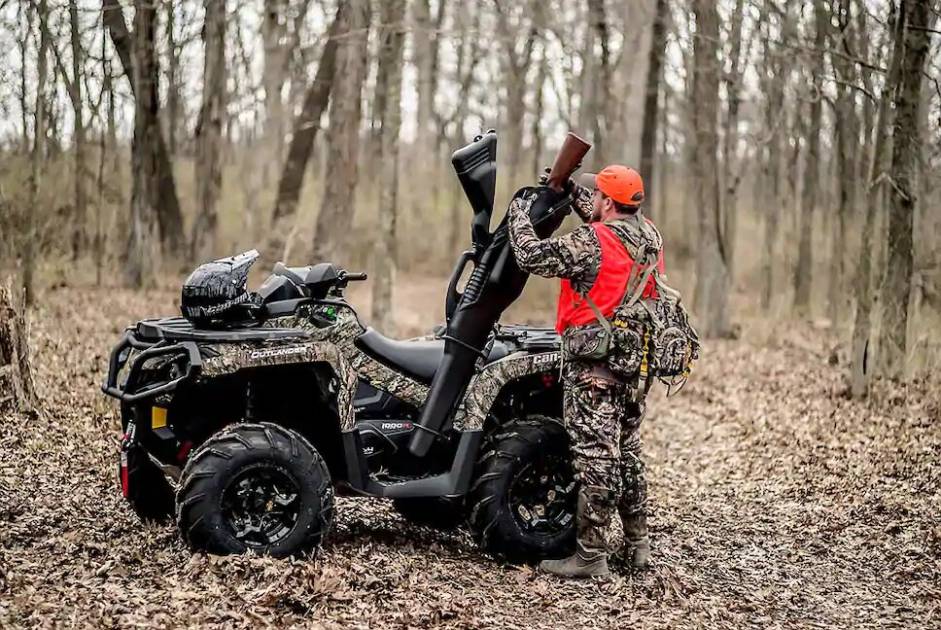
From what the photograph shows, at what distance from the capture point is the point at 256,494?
578cm

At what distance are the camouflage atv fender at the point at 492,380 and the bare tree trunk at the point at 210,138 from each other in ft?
56.2

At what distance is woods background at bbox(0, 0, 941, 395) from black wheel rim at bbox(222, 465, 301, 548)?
436 centimetres

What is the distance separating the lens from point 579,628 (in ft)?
18.1

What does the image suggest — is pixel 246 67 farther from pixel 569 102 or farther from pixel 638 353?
pixel 638 353

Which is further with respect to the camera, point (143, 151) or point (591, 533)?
point (143, 151)

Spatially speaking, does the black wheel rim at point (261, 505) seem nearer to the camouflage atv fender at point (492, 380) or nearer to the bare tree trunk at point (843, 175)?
the camouflage atv fender at point (492, 380)

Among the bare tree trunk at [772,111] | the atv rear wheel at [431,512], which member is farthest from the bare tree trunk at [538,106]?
the atv rear wheel at [431,512]

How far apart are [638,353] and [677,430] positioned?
18.5ft

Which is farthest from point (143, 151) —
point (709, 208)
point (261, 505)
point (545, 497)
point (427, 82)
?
point (261, 505)

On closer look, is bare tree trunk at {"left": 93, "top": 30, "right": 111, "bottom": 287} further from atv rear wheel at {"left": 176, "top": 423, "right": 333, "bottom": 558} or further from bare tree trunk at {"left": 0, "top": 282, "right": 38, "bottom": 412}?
atv rear wheel at {"left": 176, "top": 423, "right": 333, "bottom": 558}

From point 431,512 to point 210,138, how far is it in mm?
17259

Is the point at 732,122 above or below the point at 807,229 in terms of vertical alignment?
above

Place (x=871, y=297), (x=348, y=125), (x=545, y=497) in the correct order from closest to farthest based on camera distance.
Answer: (x=545, y=497) < (x=871, y=297) < (x=348, y=125)

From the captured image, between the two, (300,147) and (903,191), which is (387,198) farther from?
(300,147)
